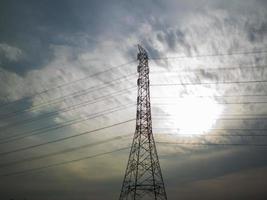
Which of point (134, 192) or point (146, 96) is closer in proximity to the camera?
point (134, 192)

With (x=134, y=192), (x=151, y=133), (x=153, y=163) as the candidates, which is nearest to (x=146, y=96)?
(x=151, y=133)

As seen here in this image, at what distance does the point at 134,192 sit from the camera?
1506 inches

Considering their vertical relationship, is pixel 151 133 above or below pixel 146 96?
below

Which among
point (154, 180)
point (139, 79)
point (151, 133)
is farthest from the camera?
point (139, 79)

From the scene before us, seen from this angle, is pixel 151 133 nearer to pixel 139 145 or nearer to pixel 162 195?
pixel 139 145

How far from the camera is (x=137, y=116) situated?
4169 cm

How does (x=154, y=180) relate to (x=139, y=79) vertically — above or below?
below

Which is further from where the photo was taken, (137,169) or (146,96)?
(146,96)

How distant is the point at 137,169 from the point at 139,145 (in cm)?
336

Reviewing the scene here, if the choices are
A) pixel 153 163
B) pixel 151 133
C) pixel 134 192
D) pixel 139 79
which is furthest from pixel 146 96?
pixel 134 192

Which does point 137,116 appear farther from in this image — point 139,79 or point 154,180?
point 154,180

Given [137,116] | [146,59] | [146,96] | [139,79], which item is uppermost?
[146,59]

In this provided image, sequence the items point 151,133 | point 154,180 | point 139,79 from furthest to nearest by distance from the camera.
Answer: point 139,79
point 151,133
point 154,180

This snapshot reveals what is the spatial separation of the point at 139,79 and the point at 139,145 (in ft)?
34.9
